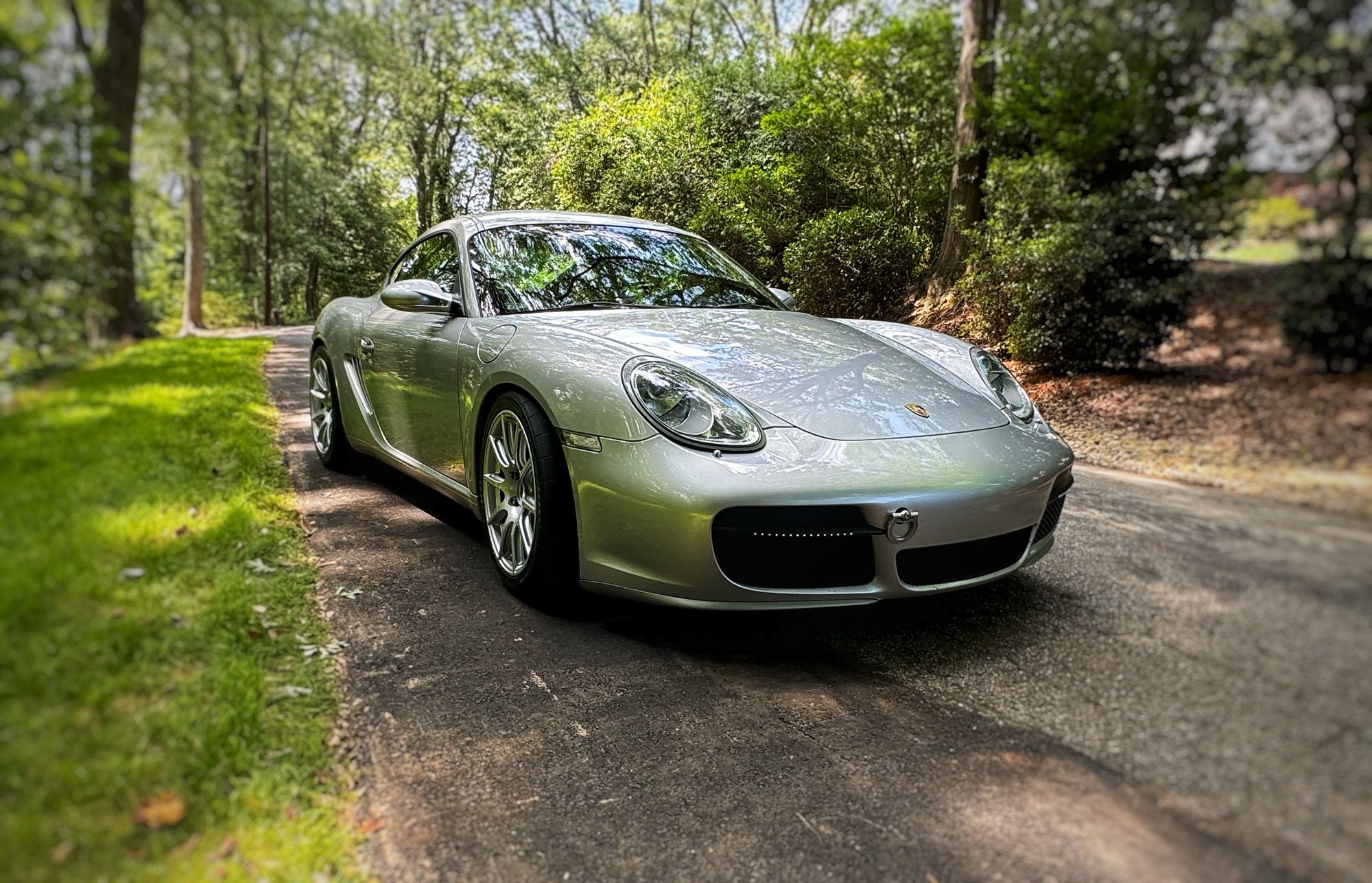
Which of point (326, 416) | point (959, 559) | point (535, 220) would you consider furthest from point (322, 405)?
point (959, 559)

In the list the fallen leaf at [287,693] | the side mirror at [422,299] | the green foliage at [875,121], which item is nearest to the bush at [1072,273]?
the green foliage at [875,121]

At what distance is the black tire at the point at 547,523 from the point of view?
7.94ft

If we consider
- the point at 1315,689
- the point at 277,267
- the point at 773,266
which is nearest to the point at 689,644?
the point at 1315,689

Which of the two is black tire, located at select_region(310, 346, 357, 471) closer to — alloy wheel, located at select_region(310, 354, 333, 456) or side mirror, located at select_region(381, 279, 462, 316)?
alloy wheel, located at select_region(310, 354, 333, 456)

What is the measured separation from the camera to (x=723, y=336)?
8.90 feet

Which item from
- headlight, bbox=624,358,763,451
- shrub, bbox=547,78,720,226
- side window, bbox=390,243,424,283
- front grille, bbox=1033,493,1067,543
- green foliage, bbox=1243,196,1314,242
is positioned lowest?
front grille, bbox=1033,493,1067,543

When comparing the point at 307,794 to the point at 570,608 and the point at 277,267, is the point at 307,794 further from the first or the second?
the point at 277,267

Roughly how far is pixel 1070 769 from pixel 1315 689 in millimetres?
592

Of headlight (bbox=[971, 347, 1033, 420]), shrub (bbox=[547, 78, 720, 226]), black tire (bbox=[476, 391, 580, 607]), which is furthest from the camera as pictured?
shrub (bbox=[547, 78, 720, 226])

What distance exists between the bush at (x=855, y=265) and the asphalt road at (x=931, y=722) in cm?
165

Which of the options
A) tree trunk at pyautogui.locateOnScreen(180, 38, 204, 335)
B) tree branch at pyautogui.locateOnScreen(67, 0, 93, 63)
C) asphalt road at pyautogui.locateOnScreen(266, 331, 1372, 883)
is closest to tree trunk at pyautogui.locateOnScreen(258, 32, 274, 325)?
tree trunk at pyautogui.locateOnScreen(180, 38, 204, 335)

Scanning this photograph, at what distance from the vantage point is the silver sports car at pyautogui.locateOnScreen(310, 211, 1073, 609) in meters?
2.07

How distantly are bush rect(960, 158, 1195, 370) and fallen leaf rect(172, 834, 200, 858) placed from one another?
2.06 m

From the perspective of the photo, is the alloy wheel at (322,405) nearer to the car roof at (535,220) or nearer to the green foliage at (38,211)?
the car roof at (535,220)
